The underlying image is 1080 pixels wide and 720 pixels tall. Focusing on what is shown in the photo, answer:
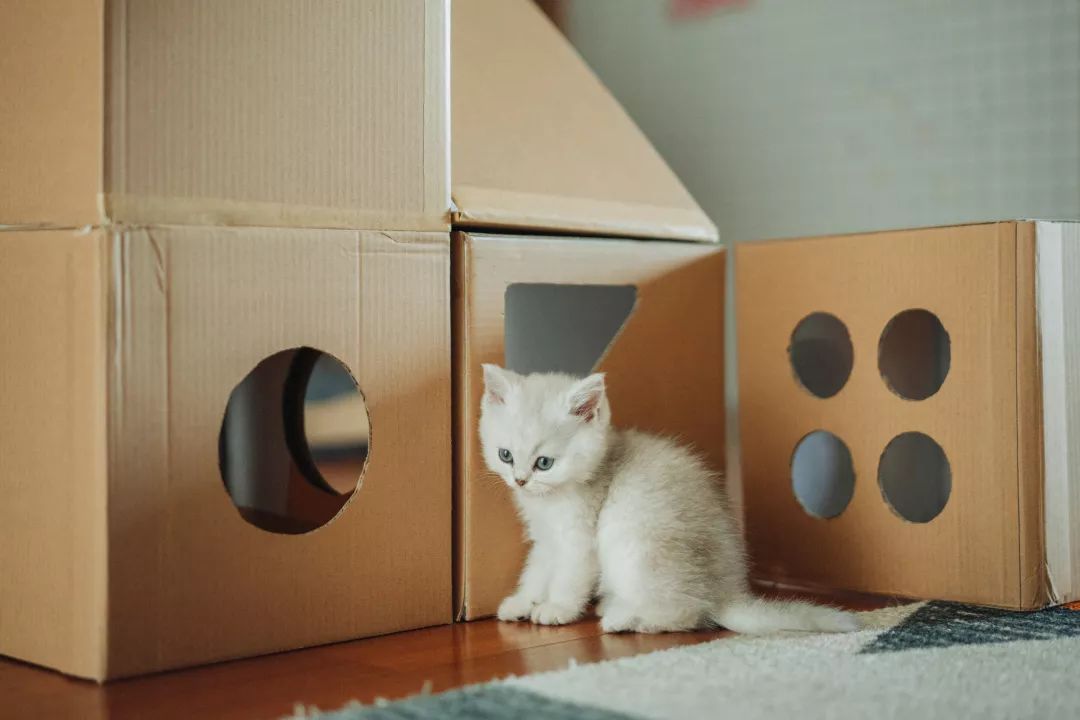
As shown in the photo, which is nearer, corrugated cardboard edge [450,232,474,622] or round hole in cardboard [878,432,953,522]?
corrugated cardboard edge [450,232,474,622]

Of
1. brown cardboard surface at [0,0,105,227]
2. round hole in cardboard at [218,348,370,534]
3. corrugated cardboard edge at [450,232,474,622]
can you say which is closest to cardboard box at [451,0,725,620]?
corrugated cardboard edge at [450,232,474,622]

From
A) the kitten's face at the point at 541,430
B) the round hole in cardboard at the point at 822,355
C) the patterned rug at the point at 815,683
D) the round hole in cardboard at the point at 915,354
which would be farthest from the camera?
the round hole in cardboard at the point at 822,355

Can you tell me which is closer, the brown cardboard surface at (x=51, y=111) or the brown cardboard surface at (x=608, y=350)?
the brown cardboard surface at (x=51, y=111)

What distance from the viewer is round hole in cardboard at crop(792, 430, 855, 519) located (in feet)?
6.50

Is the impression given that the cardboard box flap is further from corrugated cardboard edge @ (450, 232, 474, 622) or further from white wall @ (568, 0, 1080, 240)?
white wall @ (568, 0, 1080, 240)

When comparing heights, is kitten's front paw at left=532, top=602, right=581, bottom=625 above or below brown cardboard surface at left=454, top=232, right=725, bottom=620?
below

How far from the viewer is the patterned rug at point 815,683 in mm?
1082

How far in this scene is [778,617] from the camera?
4.67ft

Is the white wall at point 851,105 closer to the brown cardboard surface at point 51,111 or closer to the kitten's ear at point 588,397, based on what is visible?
the kitten's ear at point 588,397

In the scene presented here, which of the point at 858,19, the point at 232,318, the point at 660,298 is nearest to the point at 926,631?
the point at 660,298

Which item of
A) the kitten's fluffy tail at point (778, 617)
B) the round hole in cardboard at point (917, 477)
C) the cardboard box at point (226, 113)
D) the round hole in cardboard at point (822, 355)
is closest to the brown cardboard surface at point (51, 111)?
the cardboard box at point (226, 113)

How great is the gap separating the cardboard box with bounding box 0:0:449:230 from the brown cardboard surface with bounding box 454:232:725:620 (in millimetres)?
129

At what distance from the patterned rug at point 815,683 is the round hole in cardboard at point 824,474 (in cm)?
56

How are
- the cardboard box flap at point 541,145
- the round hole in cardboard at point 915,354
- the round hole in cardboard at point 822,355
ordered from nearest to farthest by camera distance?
the cardboard box flap at point 541,145
the round hole in cardboard at point 915,354
the round hole in cardboard at point 822,355
